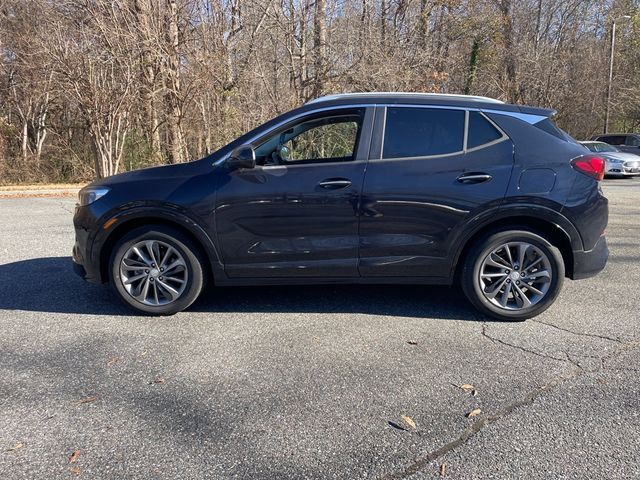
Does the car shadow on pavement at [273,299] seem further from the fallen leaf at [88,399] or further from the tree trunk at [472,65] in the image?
the tree trunk at [472,65]

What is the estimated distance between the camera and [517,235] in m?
4.37

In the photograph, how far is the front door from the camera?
433 cm

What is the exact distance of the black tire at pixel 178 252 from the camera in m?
4.47

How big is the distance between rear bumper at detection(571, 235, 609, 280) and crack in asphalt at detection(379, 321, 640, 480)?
59 cm

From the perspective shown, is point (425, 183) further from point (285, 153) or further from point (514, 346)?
point (514, 346)

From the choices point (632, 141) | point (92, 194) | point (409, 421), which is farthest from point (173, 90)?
point (632, 141)

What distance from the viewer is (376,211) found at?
14.2 feet

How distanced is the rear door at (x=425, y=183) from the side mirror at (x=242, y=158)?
97 centimetres

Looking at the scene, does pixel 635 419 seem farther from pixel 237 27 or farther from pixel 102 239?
pixel 237 27

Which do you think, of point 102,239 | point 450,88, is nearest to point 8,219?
point 102,239

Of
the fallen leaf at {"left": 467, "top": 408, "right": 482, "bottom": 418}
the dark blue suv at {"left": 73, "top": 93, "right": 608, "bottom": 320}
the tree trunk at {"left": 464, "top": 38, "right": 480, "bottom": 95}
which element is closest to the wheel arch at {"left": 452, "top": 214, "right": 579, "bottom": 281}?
the dark blue suv at {"left": 73, "top": 93, "right": 608, "bottom": 320}

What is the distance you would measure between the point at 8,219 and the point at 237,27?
10.2 meters

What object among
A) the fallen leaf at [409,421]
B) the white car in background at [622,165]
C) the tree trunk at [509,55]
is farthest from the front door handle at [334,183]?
the tree trunk at [509,55]

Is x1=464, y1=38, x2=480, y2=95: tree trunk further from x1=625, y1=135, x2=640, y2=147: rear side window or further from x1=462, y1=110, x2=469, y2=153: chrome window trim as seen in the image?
x1=462, y1=110, x2=469, y2=153: chrome window trim
